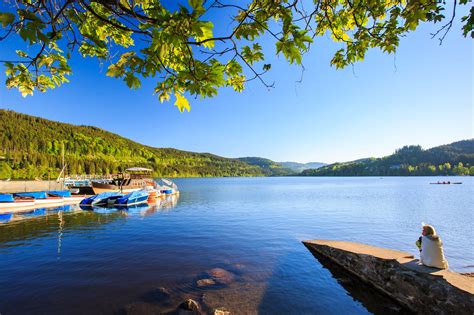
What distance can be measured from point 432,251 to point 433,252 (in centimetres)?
4

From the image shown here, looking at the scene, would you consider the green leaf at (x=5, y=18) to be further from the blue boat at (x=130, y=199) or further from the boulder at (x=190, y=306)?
the blue boat at (x=130, y=199)

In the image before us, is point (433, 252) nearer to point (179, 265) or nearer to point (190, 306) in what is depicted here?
point (190, 306)

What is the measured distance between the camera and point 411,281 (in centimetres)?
807

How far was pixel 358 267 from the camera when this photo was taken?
10.7 metres

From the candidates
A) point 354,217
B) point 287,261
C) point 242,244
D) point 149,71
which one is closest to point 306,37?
point 149,71

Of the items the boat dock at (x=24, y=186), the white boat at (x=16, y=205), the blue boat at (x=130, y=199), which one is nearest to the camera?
the white boat at (x=16, y=205)

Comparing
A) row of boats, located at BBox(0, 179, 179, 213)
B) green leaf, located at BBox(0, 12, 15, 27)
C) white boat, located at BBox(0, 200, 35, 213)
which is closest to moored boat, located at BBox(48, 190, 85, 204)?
row of boats, located at BBox(0, 179, 179, 213)

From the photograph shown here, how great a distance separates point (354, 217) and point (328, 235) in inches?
451

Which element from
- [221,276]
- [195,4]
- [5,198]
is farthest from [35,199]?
[195,4]

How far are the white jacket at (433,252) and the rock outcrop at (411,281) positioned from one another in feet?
0.79

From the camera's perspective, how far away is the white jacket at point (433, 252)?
26.7 feet

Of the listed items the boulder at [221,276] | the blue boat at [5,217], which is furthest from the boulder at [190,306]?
the blue boat at [5,217]

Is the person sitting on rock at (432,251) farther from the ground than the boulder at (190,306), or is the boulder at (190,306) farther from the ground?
the person sitting on rock at (432,251)

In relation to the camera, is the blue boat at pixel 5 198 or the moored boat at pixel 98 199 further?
the moored boat at pixel 98 199
